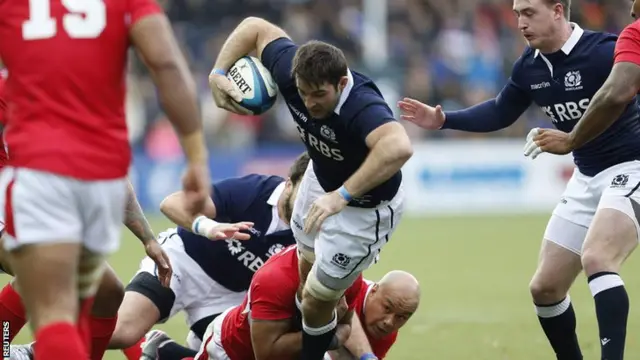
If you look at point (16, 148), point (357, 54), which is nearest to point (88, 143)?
point (16, 148)

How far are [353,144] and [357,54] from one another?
59.7 ft

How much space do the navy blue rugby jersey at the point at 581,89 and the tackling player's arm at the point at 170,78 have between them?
307cm

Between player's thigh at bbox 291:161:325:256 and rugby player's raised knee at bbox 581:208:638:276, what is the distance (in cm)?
156

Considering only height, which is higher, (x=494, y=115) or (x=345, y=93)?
(x=345, y=93)

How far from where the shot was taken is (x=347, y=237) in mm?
6414

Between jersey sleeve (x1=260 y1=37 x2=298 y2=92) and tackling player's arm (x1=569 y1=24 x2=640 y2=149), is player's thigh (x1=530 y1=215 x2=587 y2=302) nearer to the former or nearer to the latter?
tackling player's arm (x1=569 y1=24 x2=640 y2=149)

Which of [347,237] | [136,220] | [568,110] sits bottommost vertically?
[347,237]

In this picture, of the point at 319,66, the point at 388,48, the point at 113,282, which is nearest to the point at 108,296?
the point at 113,282

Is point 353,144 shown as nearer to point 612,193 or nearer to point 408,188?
point 612,193

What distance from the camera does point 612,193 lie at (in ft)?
21.7

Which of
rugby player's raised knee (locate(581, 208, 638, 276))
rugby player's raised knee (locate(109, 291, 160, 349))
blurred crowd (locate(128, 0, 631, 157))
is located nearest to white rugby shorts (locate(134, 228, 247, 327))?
rugby player's raised knee (locate(109, 291, 160, 349))

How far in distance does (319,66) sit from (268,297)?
1411 mm

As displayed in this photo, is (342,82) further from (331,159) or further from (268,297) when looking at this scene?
(268,297)

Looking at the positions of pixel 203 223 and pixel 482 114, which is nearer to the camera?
pixel 203 223
